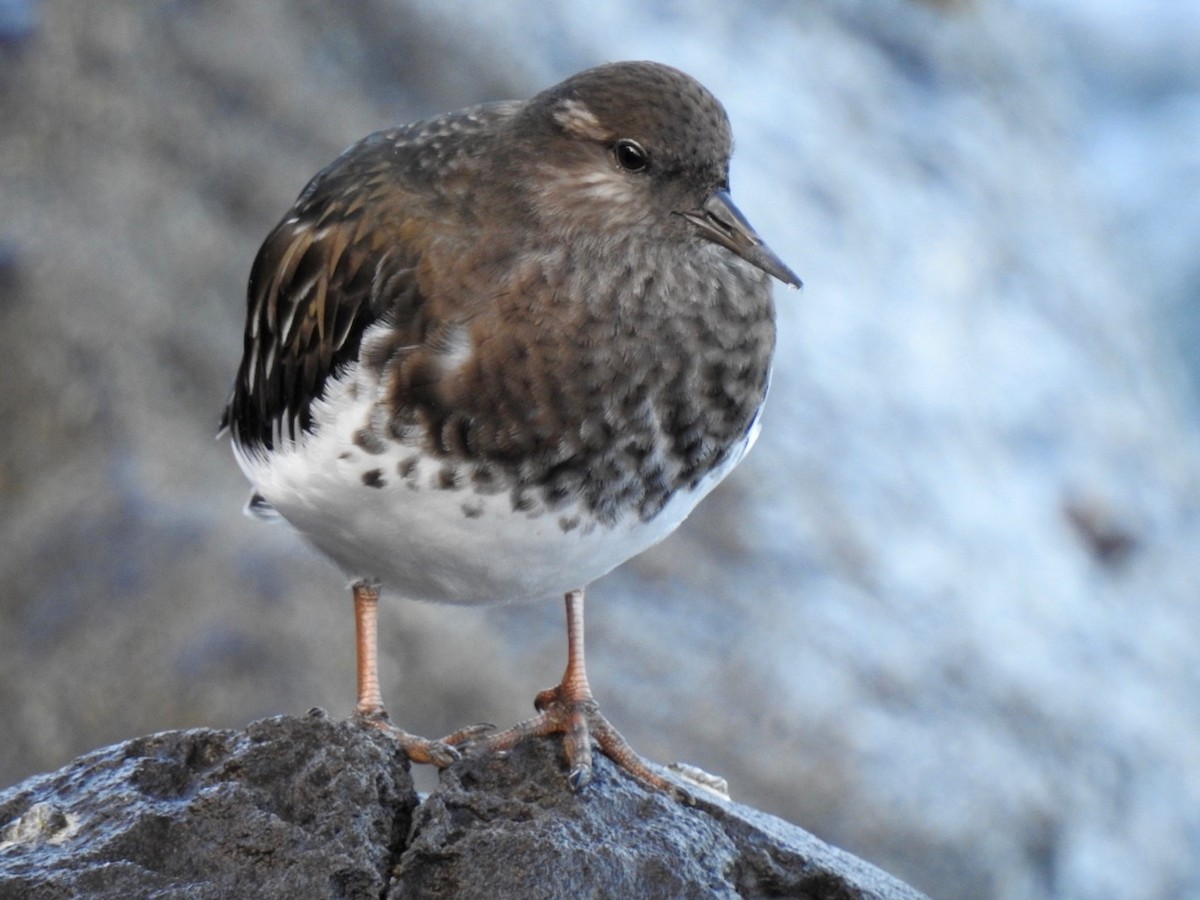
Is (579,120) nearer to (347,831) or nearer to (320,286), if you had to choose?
(320,286)

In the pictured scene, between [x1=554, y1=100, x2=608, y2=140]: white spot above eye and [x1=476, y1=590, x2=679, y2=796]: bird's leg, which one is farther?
[x1=476, y1=590, x2=679, y2=796]: bird's leg

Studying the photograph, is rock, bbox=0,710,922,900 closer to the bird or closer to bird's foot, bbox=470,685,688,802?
bird's foot, bbox=470,685,688,802

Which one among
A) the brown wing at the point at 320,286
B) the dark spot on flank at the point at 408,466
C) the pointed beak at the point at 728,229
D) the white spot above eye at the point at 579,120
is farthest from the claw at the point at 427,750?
the white spot above eye at the point at 579,120

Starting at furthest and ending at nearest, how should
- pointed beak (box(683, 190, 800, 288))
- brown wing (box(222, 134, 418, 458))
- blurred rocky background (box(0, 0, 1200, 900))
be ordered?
blurred rocky background (box(0, 0, 1200, 900)) → brown wing (box(222, 134, 418, 458)) → pointed beak (box(683, 190, 800, 288))

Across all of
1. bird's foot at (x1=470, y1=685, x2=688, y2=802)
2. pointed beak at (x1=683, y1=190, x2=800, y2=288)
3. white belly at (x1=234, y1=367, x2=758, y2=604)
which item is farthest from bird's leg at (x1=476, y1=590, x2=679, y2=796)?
pointed beak at (x1=683, y1=190, x2=800, y2=288)

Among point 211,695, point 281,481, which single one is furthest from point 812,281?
point 281,481

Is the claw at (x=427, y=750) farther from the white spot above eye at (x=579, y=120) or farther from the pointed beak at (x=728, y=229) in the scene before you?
the white spot above eye at (x=579, y=120)

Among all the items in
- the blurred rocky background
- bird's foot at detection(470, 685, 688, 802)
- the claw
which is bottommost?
the claw

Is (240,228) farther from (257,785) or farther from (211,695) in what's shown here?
(257,785)
